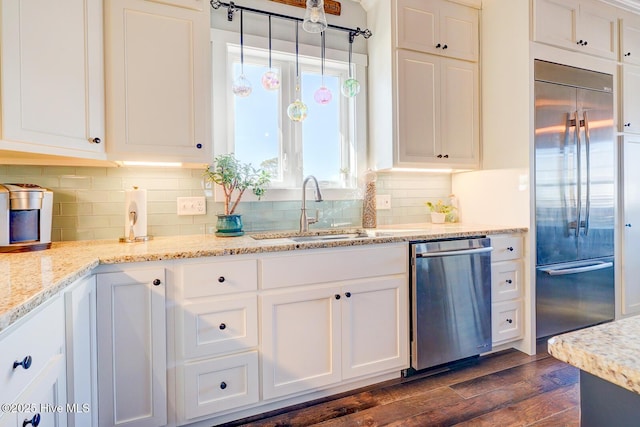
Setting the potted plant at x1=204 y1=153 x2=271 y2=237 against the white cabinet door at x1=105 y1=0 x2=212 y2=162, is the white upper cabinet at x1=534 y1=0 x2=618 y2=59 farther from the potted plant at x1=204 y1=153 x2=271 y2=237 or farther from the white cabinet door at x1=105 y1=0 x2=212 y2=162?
the white cabinet door at x1=105 y1=0 x2=212 y2=162

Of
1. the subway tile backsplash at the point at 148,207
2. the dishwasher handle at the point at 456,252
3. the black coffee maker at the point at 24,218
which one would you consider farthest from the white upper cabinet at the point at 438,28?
the black coffee maker at the point at 24,218

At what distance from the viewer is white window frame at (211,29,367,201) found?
2.25 meters

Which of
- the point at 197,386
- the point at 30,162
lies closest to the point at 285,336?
the point at 197,386

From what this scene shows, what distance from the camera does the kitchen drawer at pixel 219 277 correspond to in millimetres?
1571

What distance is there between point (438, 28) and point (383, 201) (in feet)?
4.36

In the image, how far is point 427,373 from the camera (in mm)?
2174

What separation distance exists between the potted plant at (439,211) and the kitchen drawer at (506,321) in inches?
30.2

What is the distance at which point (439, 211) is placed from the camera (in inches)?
110

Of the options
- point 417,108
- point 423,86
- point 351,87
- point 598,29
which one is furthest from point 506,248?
point 598,29

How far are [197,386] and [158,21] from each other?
1865 millimetres

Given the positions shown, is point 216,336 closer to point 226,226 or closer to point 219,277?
point 219,277

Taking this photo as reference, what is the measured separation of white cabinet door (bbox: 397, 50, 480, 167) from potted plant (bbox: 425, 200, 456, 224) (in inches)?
14.9

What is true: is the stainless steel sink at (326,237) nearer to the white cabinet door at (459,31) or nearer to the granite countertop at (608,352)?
the white cabinet door at (459,31)

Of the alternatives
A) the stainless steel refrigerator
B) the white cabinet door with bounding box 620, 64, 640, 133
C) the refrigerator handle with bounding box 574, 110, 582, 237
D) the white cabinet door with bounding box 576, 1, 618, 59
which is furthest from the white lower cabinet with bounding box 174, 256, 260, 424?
the white cabinet door with bounding box 620, 64, 640, 133
